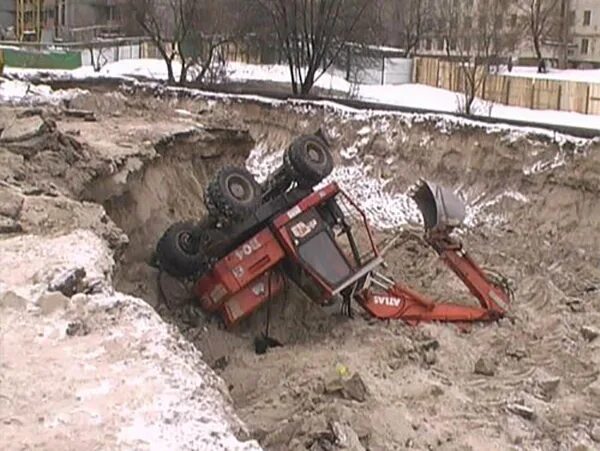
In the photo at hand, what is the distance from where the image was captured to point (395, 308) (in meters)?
12.5

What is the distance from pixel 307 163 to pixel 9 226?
4.29m

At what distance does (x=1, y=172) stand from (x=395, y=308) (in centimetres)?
542

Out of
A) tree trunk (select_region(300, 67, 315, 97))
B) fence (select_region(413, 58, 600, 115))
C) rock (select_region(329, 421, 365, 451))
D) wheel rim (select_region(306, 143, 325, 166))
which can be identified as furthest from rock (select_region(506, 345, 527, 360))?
fence (select_region(413, 58, 600, 115))

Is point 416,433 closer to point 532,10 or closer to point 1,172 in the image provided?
point 1,172

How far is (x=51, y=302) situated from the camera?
6.98m

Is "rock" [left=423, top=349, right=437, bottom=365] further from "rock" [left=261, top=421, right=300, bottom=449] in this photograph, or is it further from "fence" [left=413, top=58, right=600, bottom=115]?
"fence" [left=413, top=58, right=600, bottom=115]

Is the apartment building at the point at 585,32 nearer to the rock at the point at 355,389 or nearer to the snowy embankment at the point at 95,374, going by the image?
the rock at the point at 355,389

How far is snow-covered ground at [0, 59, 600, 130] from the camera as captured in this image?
29623 mm

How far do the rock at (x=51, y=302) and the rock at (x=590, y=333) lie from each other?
300 inches

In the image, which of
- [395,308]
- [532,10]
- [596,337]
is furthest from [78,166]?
[532,10]

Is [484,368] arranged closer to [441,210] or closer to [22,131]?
[441,210]

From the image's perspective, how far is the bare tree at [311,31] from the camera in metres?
31.2

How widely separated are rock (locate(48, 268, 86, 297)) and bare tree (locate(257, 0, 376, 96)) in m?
23.0

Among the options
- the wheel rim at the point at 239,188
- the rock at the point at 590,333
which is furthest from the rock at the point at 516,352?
the wheel rim at the point at 239,188
